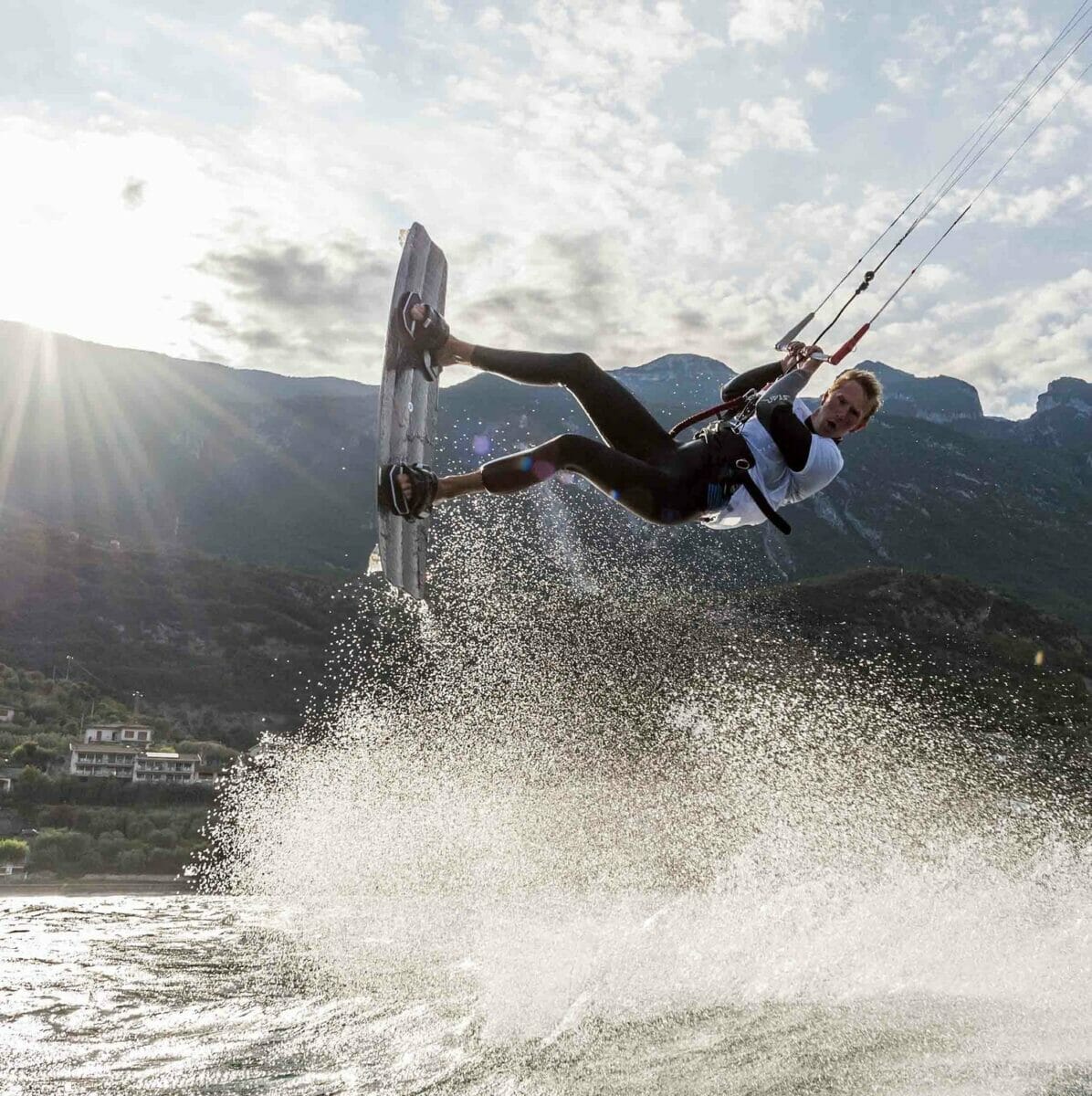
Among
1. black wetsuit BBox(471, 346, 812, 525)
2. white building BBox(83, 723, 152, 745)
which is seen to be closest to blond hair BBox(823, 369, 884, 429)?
black wetsuit BBox(471, 346, 812, 525)

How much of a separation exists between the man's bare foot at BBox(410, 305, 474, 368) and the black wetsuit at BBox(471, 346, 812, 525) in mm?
396

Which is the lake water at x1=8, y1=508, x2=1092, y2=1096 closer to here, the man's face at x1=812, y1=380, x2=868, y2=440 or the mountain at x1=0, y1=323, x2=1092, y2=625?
the man's face at x1=812, y1=380, x2=868, y2=440

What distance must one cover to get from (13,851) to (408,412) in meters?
52.9

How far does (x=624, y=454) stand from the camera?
246 inches

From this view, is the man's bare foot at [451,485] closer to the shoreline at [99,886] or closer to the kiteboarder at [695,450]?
the kiteboarder at [695,450]

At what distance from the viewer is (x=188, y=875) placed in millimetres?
50688

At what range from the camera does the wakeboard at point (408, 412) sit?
7.13 m

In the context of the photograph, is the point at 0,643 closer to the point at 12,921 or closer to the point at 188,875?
the point at 188,875

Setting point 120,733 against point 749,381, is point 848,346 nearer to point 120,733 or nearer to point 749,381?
point 749,381

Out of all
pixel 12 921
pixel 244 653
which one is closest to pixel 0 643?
pixel 244 653

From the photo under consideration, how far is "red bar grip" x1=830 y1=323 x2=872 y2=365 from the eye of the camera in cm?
641

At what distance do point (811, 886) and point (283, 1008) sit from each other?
9.05 m

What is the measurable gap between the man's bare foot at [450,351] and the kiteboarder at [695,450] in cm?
26

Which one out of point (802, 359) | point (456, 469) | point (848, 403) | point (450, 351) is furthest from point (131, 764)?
point (456, 469)
